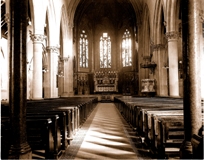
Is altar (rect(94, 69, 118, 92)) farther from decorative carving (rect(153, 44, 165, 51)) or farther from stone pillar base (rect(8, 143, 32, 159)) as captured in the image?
stone pillar base (rect(8, 143, 32, 159))

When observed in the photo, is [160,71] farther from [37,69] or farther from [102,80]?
[102,80]

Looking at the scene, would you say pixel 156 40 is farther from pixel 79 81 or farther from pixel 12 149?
pixel 12 149

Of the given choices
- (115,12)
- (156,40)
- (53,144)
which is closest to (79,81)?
(115,12)

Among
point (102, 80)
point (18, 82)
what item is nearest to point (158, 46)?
point (102, 80)

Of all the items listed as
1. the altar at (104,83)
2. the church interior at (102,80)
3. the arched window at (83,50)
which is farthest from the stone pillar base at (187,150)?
the arched window at (83,50)

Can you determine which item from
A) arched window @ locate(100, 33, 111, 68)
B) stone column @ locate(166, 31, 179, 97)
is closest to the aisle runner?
stone column @ locate(166, 31, 179, 97)

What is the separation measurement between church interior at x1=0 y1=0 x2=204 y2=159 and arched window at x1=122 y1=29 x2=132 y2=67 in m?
0.13

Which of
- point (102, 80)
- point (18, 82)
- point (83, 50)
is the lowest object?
point (18, 82)

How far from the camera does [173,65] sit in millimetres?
13609

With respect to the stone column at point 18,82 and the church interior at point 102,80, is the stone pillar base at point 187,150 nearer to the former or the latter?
the church interior at point 102,80

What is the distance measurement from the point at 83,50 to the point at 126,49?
5.70 meters

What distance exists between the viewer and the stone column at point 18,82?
143 inches

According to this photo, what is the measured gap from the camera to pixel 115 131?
6.97 metres

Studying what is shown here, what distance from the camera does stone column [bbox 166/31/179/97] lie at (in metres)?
13.5
